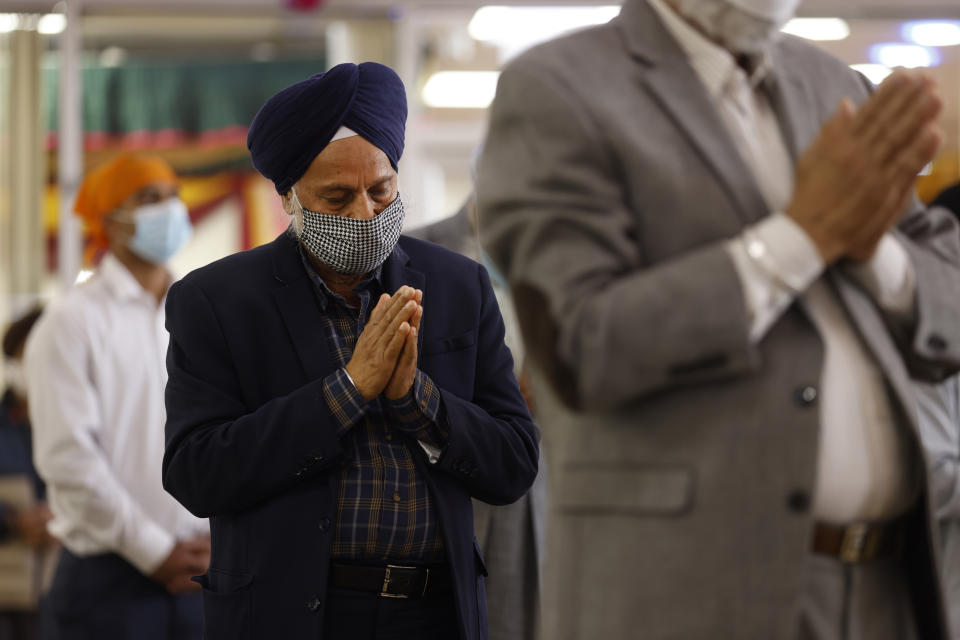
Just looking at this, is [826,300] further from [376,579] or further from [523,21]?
[523,21]

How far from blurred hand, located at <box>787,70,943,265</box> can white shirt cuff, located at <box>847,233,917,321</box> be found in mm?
100

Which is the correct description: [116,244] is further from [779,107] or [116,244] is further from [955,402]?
[779,107]

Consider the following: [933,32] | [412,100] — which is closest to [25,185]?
[412,100]

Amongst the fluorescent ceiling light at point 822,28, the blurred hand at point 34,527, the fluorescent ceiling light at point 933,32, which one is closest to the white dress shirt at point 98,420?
the blurred hand at point 34,527

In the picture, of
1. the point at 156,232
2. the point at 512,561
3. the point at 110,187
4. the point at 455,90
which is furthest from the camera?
the point at 455,90

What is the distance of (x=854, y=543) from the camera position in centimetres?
169

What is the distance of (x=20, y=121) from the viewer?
7.10 meters

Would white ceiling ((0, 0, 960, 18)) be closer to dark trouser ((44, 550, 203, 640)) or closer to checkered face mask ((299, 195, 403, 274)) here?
dark trouser ((44, 550, 203, 640))

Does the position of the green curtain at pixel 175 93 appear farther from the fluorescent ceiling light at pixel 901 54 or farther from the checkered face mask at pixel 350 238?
the checkered face mask at pixel 350 238

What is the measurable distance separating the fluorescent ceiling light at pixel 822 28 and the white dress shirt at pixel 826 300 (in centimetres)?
568

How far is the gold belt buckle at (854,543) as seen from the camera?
1686mm

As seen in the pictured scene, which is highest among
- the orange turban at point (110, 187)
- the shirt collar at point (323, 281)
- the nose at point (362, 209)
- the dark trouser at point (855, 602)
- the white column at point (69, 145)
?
the white column at point (69, 145)

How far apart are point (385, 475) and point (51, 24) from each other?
5515 mm

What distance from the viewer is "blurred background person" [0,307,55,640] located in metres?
5.70
